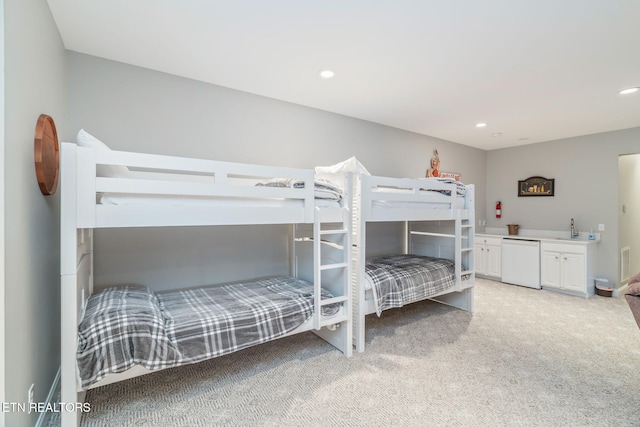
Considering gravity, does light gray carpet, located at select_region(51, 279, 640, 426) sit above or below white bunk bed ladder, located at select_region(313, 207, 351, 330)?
below

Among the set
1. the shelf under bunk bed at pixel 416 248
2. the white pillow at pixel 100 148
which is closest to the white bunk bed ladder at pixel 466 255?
the shelf under bunk bed at pixel 416 248

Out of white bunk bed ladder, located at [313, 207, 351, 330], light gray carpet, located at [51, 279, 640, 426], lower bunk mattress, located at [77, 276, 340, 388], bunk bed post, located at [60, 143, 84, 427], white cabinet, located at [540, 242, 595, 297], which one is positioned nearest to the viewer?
bunk bed post, located at [60, 143, 84, 427]

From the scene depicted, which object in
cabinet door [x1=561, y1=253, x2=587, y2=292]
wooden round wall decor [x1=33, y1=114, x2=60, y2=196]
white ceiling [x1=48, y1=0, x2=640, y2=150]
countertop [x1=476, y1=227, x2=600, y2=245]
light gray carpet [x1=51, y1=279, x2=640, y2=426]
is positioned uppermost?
white ceiling [x1=48, y1=0, x2=640, y2=150]

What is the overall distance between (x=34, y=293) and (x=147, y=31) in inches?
69.5

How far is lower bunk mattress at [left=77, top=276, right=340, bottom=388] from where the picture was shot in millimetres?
1607

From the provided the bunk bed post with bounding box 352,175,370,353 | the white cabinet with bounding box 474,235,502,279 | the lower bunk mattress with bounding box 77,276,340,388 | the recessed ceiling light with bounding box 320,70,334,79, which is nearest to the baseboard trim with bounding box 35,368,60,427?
the lower bunk mattress with bounding box 77,276,340,388

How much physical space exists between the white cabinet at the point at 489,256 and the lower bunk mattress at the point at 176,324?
378 centimetres

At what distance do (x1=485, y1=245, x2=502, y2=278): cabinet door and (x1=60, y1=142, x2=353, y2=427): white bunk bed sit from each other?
3.60 meters

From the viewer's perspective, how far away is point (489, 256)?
5.14m

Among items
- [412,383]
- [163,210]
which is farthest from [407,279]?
[163,210]

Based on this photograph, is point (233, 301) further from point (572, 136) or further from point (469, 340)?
point (572, 136)

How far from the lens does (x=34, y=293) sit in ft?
5.37

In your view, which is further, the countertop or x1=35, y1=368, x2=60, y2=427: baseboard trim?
the countertop

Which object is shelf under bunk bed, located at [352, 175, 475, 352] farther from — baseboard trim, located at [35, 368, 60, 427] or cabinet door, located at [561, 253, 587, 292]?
baseboard trim, located at [35, 368, 60, 427]
